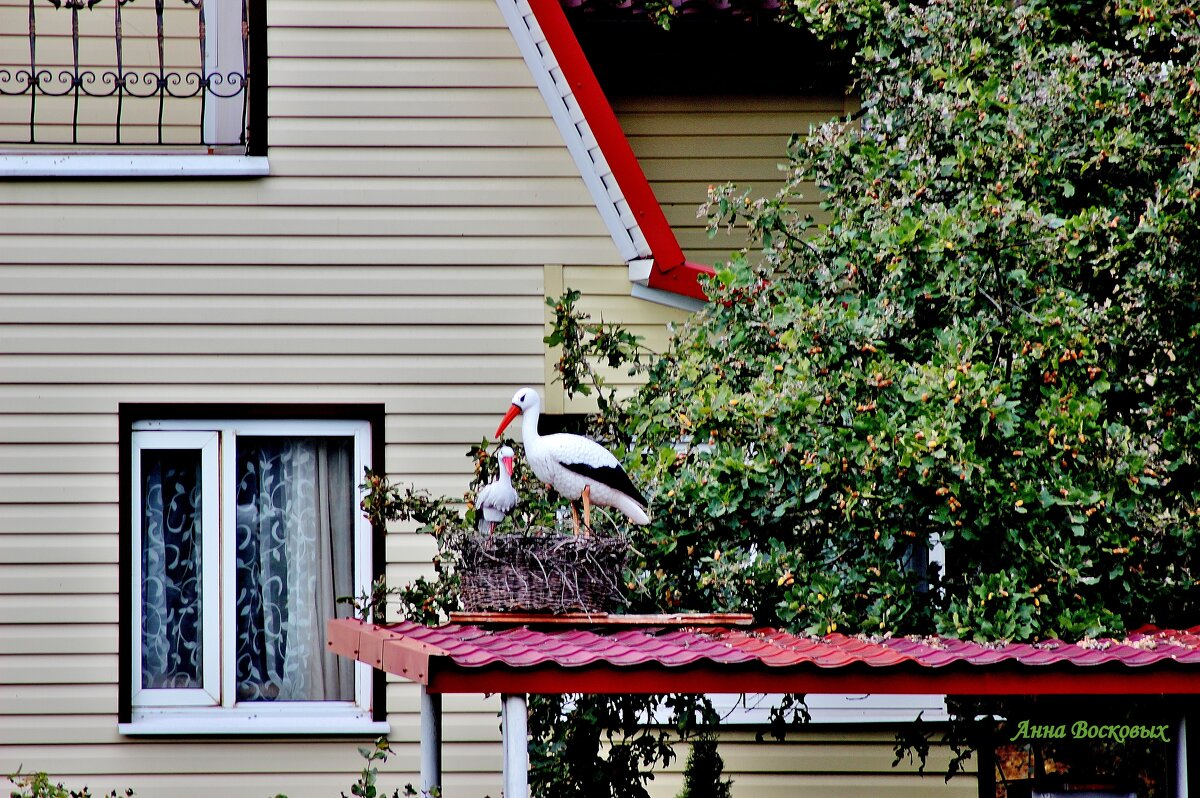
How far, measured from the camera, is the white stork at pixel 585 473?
625 cm

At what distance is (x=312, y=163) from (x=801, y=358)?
3163 millimetres

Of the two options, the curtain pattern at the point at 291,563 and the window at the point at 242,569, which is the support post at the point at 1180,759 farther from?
the curtain pattern at the point at 291,563

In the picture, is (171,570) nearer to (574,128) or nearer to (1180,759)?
(574,128)

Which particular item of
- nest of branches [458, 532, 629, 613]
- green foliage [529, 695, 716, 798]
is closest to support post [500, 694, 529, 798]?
nest of branches [458, 532, 629, 613]

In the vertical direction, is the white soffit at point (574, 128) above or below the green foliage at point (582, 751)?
above

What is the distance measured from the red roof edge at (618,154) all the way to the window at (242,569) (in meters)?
1.82

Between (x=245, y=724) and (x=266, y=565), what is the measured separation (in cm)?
85

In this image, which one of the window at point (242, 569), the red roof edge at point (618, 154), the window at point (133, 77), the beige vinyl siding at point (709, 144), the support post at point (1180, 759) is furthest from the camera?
the beige vinyl siding at point (709, 144)

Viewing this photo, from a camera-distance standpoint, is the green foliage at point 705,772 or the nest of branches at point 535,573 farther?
the green foliage at point 705,772

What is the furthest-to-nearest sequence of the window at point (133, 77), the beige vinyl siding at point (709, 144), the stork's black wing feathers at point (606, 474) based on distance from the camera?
the beige vinyl siding at point (709, 144) → the window at point (133, 77) → the stork's black wing feathers at point (606, 474)

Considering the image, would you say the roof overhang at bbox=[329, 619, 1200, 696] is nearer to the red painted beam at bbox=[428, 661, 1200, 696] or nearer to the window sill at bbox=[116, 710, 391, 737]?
the red painted beam at bbox=[428, 661, 1200, 696]

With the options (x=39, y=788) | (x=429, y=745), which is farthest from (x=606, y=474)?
(x=39, y=788)

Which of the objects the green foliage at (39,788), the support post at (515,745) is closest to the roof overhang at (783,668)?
the support post at (515,745)

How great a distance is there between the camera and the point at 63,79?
354 inches
